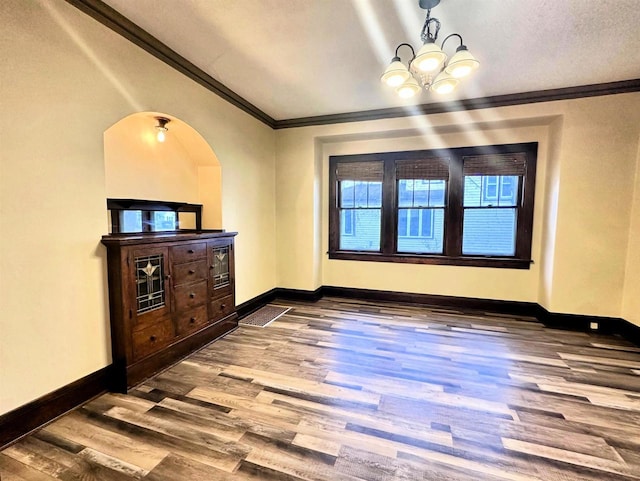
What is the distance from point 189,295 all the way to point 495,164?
14.1 ft

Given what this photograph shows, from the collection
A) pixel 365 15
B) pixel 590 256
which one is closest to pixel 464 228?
pixel 590 256

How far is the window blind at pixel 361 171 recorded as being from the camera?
185 inches

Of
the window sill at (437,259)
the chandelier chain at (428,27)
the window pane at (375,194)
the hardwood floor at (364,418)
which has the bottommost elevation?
the hardwood floor at (364,418)

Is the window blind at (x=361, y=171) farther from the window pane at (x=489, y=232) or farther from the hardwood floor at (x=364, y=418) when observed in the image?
the hardwood floor at (x=364, y=418)

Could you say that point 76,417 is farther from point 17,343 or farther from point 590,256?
point 590,256

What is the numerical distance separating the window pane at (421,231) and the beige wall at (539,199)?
304mm

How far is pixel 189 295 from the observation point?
290 centimetres

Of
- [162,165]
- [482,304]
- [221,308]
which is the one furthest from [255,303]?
[482,304]

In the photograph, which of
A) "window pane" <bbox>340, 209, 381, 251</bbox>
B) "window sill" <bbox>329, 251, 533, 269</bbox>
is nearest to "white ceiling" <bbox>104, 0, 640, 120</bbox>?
"window pane" <bbox>340, 209, 381, 251</bbox>

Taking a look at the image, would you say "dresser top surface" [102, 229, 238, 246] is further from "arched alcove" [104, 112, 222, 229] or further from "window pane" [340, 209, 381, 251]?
"window pane" [340, 209, 381, 251]

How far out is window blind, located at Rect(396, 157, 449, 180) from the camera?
14.4ft

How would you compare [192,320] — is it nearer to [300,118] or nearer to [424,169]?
[300,118]

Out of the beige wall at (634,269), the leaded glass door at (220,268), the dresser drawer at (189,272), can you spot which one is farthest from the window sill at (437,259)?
the dresser drawer at (189,272)

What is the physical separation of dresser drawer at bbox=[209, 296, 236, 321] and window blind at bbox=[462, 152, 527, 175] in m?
3.72
